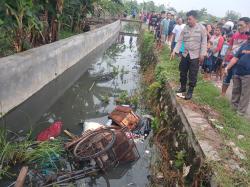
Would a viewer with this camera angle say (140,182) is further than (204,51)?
No

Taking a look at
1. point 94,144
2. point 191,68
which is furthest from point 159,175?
point 191,68

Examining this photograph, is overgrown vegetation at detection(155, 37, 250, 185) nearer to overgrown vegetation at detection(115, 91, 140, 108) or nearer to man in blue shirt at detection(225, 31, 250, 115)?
man in blue shirt at detection(225, 31, 250, 115)

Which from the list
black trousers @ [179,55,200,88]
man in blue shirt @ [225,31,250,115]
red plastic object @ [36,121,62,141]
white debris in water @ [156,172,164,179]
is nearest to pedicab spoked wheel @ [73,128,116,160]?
white debris in water @ [156,172,164,179]

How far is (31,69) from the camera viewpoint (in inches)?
344

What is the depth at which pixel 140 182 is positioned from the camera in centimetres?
535

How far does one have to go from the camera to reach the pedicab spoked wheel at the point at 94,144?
16.6 feet

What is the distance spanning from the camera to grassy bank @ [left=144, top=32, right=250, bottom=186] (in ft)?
13.3

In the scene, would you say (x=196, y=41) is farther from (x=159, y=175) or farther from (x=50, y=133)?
(x=50, y=133)

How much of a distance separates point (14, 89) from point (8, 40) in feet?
8.08

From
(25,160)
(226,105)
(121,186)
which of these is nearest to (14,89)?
(25,160)

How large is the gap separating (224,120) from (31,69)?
531 centimetres

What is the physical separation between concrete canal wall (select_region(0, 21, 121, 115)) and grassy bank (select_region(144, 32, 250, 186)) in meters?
3.55

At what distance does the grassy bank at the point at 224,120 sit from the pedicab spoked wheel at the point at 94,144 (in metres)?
1.76

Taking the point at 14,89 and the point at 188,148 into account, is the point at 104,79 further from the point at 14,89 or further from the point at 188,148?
the point at 188,148
